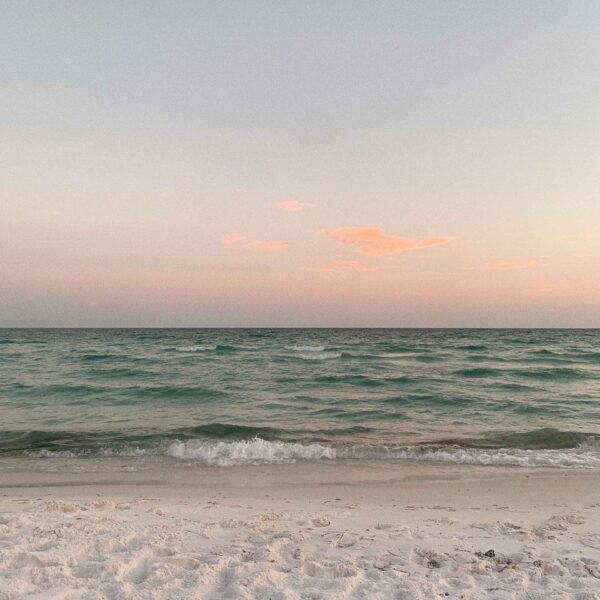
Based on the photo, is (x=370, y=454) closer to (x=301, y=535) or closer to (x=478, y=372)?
(x=301, y=535)

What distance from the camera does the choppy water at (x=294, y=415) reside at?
370 inches

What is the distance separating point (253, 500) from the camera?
22.2 ft

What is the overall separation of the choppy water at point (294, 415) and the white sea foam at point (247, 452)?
3 cm

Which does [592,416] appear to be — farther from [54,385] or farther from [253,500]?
[54,385]

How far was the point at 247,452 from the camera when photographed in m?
9.46

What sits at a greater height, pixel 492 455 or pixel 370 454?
pixel 492 455

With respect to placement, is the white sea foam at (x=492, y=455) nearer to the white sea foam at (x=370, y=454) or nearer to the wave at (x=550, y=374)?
the white sea foam at (x=370, y=454)

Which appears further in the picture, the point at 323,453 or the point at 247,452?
the point at 247,452

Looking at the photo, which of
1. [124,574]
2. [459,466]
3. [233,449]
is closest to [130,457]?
[233,449]

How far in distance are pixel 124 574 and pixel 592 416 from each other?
1354 centimetres

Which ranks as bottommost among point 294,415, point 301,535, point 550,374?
point 294,415

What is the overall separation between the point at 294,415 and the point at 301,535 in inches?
336

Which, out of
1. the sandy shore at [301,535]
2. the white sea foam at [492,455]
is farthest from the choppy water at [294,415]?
the sandy shore at [301,535]

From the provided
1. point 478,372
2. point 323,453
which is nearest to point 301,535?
point 323,453
